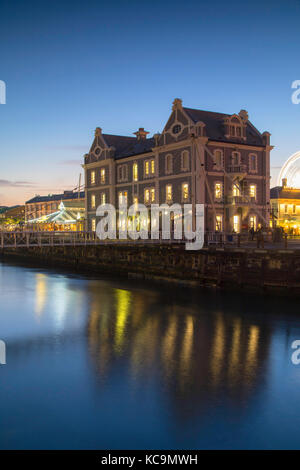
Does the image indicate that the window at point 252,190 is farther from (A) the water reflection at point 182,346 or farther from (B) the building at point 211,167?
(A) the water reflection at point 182,346

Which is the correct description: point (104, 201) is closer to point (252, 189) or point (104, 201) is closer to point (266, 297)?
point (252, 189)

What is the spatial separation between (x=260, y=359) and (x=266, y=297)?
38.3ft

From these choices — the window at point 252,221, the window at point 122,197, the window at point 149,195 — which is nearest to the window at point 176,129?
the window at point 149,195

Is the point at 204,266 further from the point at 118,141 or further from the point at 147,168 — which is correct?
the point at 118,141

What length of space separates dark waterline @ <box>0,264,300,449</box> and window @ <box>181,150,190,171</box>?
61.6ft

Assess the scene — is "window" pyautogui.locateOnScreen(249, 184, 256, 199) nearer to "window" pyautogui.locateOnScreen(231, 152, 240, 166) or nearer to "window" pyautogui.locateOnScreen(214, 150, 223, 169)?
"window" pyautogui.locateOnScreen(231, 152, 240, 166)

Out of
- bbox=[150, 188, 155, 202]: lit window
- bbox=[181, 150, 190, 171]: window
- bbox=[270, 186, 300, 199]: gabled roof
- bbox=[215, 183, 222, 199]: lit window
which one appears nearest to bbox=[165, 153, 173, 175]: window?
bbox=[181, 150, 190, 171]: window

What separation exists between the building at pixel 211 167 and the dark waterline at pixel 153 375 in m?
16.5

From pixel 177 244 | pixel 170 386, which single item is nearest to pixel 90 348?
pixel 170 386

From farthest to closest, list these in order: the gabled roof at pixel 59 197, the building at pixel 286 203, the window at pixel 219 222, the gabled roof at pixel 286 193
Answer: the gabled roof at pixel 59 197
the gabled roof at pixel 286 193
the building at pixel 286 203
the window at pixel 219 222

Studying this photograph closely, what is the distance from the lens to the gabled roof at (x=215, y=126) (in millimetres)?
43969

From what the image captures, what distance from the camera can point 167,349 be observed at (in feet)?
62.2

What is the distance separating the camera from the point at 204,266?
113ft
